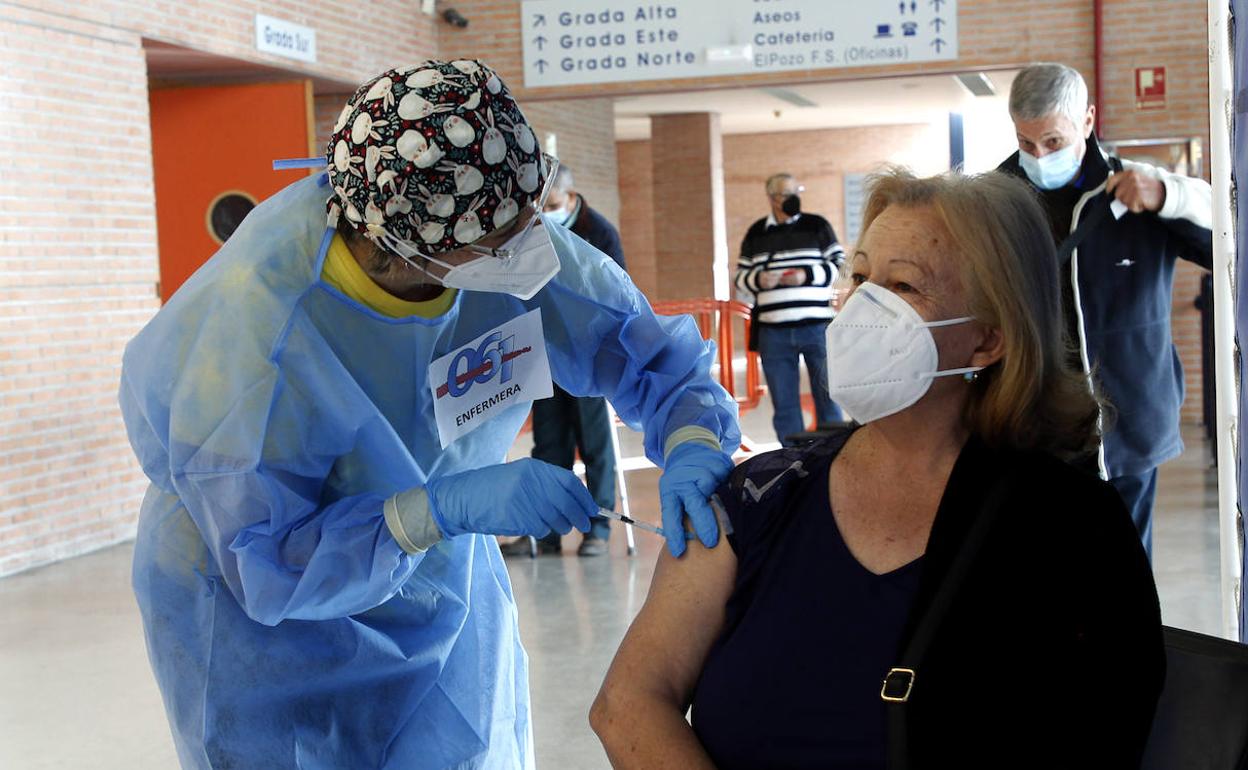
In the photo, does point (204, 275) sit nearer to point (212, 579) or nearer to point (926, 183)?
point (212, 579)

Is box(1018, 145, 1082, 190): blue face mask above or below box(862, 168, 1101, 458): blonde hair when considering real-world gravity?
above

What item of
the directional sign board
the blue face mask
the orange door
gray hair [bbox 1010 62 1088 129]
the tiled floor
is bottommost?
the tiled floor

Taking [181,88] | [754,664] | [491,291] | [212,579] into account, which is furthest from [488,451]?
[181,88]

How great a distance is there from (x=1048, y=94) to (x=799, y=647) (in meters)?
2.03

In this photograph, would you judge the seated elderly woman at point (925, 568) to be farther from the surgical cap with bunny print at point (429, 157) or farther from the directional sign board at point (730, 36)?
the directional sign board at point (730, 36)

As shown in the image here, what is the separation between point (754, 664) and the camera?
1334 millimetres

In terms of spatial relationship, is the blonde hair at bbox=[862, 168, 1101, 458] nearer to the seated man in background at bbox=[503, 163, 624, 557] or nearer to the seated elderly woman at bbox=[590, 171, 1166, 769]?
the seated elderly woman at bbox=[590, 171, 1166, 769]

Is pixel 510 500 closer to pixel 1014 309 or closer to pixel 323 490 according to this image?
pixel 323 490

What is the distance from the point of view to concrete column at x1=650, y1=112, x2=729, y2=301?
14.3m

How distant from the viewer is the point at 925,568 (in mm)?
1290

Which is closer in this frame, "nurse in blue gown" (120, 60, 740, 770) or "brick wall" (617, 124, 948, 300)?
"nurse in blue gown" (120, 60, 740, 770)

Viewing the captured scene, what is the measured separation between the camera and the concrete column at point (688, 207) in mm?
14281

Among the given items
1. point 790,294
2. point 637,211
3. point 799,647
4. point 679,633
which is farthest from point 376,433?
point 637,211

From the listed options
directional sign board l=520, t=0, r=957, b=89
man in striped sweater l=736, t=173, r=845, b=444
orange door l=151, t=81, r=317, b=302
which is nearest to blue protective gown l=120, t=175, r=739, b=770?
man in striped sweater l=736, t=173, r=845, b=444
